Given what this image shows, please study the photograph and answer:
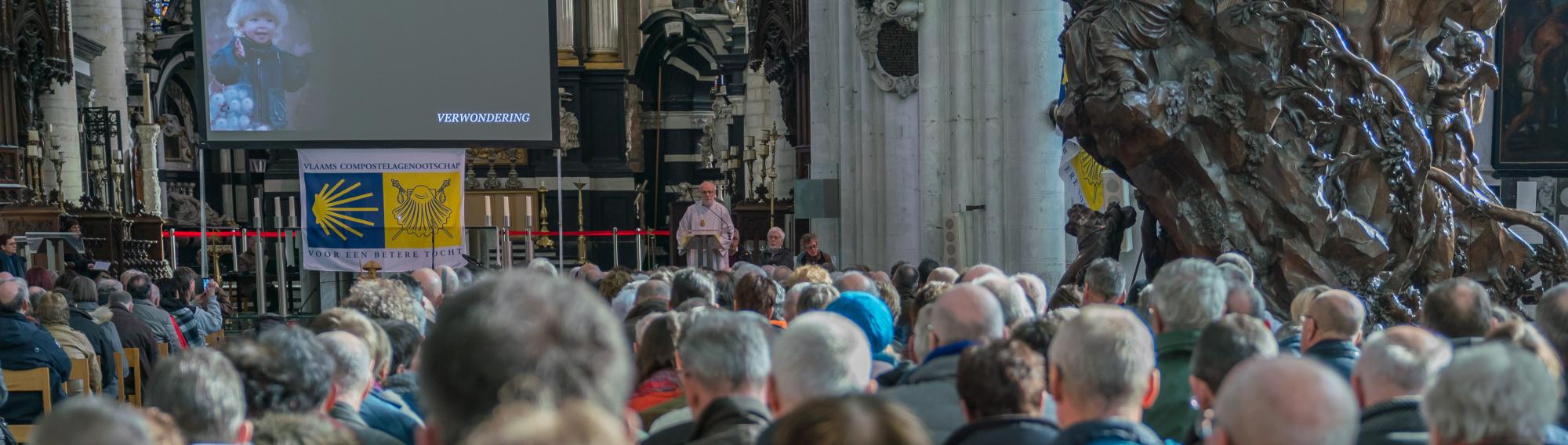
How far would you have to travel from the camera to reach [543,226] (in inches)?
1096

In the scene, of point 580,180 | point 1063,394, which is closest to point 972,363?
point 1063,394

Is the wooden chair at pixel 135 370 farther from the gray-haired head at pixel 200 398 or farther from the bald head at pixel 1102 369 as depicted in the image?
the bald head at pixel 1102 369

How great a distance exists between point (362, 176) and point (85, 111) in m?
9.93

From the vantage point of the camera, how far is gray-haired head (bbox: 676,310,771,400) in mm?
4105

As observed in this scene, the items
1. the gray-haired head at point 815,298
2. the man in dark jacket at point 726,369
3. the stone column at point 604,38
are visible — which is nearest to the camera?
the man in dark jacket at point 726,369

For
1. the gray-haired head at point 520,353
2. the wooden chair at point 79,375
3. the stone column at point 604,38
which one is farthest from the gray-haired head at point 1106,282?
the stone column at point 604,38

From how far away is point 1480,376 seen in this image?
10.9 feet

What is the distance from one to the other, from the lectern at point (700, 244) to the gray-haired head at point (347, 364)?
1319cm

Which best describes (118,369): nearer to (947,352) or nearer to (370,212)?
(370,212)

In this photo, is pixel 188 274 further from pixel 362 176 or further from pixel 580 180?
pixel 580 180

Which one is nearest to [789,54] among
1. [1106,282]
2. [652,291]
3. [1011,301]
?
[652,291]

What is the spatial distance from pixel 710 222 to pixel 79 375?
935 cm

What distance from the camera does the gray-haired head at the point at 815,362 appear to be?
4031 mm

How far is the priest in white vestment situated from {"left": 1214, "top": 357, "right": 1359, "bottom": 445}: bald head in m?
14.9
